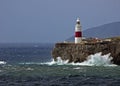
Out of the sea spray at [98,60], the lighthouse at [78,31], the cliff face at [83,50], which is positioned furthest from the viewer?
the lighthouse at [78,31]

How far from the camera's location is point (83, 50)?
91.8 metres

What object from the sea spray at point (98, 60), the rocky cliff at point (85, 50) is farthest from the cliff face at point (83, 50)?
the sea spray at point (98, 60)

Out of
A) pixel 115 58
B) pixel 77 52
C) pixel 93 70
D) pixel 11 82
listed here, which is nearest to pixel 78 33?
pixel 77 52

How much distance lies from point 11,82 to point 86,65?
92.2ft

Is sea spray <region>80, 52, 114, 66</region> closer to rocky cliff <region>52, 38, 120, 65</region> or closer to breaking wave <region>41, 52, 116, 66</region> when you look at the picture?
breaking wave <region>41, 52, 116, 66</region>

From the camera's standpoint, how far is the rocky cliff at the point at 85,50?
88.6m

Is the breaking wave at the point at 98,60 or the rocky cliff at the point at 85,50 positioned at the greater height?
the rocky cliff at the point at 85,50

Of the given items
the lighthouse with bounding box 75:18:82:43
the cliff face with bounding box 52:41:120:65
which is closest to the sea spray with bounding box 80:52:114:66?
the cliff face with bounding box 52:41:120:65

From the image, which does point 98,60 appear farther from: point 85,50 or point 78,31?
point 78,31

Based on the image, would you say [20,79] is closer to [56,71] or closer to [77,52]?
[56,71]

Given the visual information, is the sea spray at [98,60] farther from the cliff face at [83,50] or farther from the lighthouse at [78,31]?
the lighthouse at [78,31]

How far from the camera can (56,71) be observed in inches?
3024

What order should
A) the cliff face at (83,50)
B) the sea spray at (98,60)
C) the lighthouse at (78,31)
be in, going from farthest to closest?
the lighthouse at (78,31) < the sea spray at (98,60) < the cliff face at (83,50)

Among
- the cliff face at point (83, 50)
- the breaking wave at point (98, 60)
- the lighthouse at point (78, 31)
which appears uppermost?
the lighthouse at point (78, 31)
